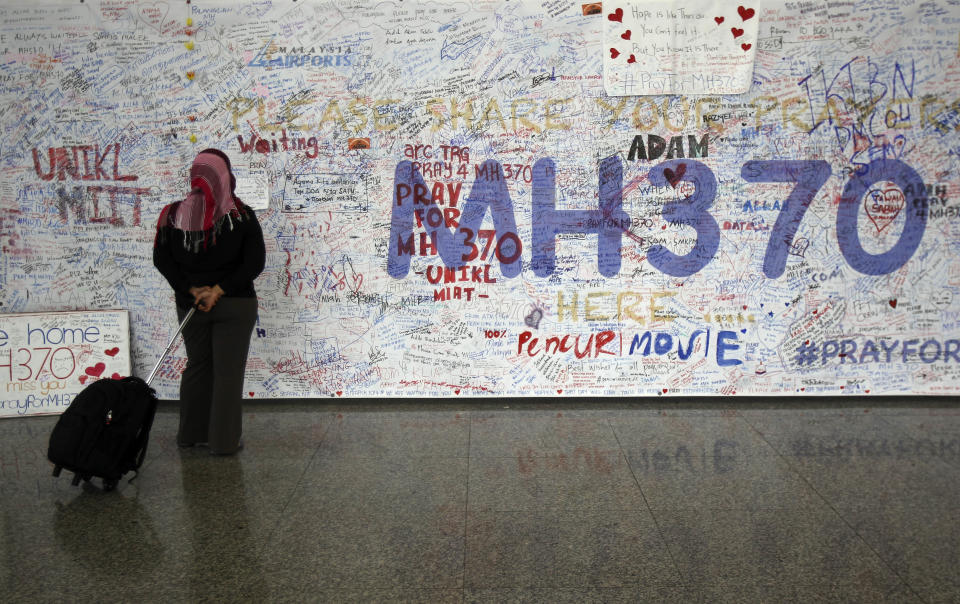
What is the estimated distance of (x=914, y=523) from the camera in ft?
9.34

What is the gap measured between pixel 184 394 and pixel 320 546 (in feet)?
4.46

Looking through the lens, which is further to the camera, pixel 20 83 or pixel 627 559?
pixel 20 83

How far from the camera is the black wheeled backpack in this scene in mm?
3066

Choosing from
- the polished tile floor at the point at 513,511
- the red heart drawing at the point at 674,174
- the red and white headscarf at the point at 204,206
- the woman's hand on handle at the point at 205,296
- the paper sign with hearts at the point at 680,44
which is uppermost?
the paper sign with hearts at the point at 680,44

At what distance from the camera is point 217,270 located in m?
3.49

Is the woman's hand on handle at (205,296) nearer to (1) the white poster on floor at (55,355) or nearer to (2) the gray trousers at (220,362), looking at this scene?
(2) the gray trousers at (220,362)

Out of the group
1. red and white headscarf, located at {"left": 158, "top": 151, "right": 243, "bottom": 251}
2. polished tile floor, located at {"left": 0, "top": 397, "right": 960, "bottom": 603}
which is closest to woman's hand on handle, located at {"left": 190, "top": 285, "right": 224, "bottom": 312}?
red and white headscarf, located at {"left": 158, "top": 151, "right": 243, "bottom": 251}

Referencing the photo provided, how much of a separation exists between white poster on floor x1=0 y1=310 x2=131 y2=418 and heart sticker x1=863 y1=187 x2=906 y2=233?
164 inches

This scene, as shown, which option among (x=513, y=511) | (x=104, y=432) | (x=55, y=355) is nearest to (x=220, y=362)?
(x=104, y=432)

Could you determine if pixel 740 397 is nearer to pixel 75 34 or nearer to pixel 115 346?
pixel 115 346

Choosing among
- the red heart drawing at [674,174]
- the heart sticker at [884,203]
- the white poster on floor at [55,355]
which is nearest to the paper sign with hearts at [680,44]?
the red heart drawing at [674,174]

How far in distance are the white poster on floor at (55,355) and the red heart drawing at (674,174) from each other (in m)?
3.12

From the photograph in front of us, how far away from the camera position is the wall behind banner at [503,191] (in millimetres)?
4125

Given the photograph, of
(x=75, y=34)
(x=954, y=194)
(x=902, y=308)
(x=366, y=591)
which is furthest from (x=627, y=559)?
(x=75, y=34)
